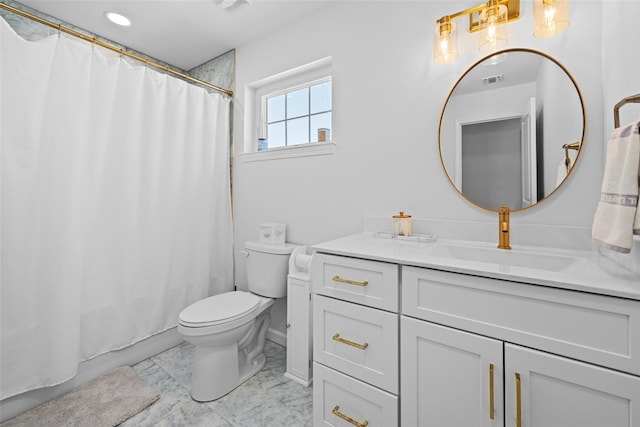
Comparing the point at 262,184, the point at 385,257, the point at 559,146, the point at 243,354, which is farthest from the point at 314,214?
the point at 559,146

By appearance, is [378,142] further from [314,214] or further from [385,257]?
[385,257]

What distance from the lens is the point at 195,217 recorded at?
220 cm

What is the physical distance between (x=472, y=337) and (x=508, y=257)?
1.58ft

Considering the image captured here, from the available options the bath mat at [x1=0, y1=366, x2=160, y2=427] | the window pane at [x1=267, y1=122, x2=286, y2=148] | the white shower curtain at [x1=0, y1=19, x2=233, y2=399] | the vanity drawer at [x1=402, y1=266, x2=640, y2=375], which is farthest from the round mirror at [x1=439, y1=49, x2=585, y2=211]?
the bath mat at [x1=0, y1=366, x2=160, y2=427]

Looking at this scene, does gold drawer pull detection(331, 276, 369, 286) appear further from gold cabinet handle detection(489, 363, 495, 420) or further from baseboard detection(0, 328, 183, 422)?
baseboard detection(0, 328, 183, 422)

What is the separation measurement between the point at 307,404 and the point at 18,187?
1867mm

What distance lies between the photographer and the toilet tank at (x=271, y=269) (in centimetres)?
186

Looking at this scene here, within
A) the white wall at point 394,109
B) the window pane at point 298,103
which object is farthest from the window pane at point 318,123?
the white wall at point 394,109

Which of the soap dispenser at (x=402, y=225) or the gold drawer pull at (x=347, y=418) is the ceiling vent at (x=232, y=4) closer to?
the soap dispenser at (x=402, y=225)

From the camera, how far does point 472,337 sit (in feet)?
2.89

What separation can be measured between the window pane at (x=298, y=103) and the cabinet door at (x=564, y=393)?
194 cm

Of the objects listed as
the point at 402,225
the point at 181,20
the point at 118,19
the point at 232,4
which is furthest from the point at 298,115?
the point at 118,19

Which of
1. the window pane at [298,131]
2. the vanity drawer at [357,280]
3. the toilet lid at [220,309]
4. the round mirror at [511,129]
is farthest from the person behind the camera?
the window pane at [298,131]

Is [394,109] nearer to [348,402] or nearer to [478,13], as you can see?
[478,13]
